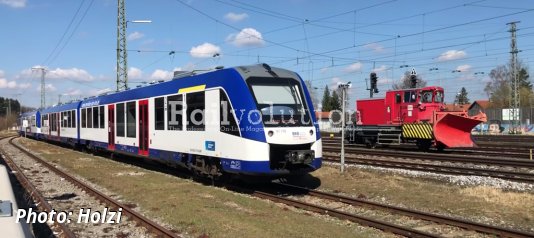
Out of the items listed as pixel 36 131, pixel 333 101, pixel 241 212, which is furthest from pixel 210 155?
pixel 333 101

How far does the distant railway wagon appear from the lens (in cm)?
2330

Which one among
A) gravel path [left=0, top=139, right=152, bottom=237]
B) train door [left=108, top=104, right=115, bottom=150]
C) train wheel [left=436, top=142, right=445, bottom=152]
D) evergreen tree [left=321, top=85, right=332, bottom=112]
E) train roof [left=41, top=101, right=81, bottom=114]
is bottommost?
gravel path [left=0, top=139, right=152, bottom=237]

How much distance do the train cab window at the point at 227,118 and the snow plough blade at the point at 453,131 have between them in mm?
14920

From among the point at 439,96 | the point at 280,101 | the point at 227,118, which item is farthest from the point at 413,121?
the point at 227,118

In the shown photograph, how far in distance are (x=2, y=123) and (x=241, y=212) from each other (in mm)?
124926

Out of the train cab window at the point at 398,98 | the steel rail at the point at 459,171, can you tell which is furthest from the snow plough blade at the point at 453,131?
the steel rail at the point at 459,171

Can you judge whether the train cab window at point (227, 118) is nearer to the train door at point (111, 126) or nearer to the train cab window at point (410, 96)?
the train door at point (111, 126)

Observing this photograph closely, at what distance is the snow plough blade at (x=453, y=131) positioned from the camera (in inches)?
909

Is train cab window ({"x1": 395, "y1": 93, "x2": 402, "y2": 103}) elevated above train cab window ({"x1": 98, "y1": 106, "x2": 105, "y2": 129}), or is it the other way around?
train cab window ({"x1": 395, "y1": 93, "x2": 402, "y2": 103})

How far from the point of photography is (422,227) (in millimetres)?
8086

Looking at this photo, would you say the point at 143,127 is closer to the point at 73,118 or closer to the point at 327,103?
the point at 73,118

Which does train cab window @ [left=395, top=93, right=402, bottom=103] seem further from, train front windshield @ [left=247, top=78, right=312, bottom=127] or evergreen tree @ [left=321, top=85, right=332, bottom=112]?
evergreen tree @ [left=321, top=85, right=332, bottom=112]

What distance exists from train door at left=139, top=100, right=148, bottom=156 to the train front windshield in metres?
6.09

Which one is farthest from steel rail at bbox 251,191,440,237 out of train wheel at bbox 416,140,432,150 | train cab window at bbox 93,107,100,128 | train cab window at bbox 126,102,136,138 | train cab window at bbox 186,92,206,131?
train wheel at bbox 416,140,432,150
